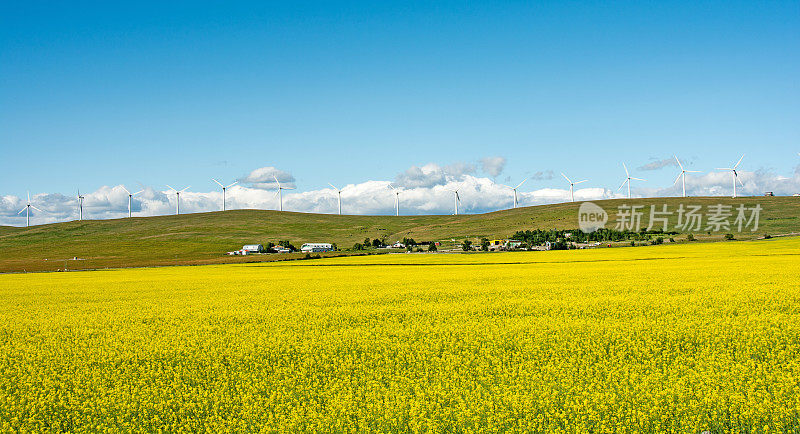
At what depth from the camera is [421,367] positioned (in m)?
11.1

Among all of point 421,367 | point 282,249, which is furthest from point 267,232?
point 421,367

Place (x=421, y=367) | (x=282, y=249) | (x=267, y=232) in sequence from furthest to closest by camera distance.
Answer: (x=267, y=232), (x=282, y=249), (x=421, y=367)

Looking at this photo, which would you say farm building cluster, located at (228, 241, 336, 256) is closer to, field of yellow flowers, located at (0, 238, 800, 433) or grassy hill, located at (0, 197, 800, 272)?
grassy hill, located at (0, 197, 800, 272)

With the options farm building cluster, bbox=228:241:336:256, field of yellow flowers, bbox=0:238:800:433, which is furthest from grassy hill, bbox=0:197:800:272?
field of yellow flowers, bbox=0:238:800:433

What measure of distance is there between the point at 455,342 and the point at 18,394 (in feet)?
28.9

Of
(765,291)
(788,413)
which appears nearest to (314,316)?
(788,413)

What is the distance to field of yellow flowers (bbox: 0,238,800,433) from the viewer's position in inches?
332

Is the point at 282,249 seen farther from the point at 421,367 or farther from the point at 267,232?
the point at 421,367

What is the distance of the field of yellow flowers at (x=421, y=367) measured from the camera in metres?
8.44

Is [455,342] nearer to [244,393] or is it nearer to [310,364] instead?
[310,364]

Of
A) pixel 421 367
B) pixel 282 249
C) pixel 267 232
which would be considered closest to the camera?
pixel 421 367

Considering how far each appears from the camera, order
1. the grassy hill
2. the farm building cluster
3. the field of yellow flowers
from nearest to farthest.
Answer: the field of yellow flowers
the farm building cluster
the grassy hill

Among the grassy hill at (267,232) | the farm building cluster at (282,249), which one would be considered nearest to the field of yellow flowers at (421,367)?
the farm building cluster at (282,249)

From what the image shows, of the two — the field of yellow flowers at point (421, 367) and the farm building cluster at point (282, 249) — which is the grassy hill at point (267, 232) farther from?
the field of yellow flowers at point (421, 367)
